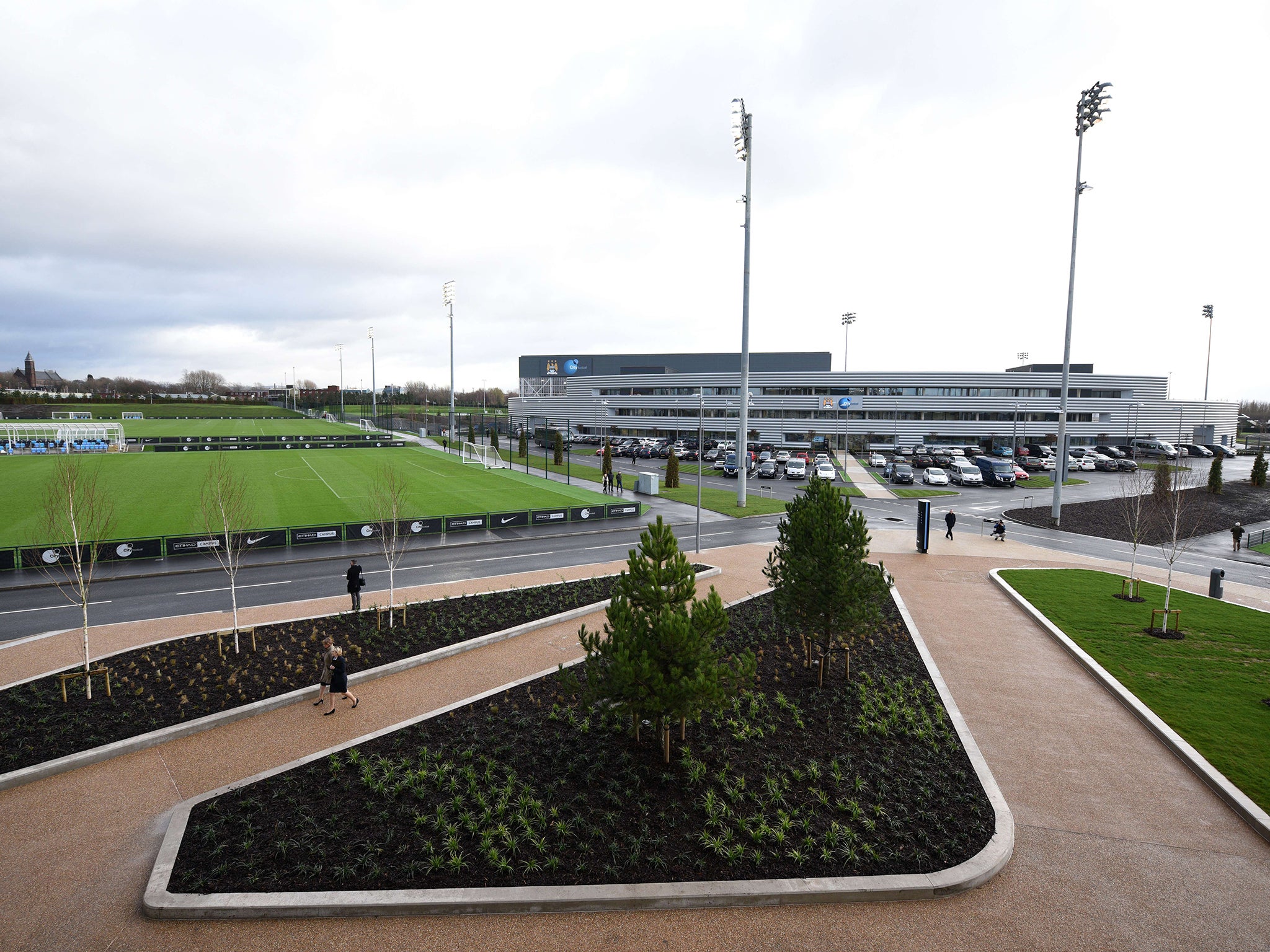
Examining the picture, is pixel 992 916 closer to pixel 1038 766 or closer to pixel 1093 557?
pixel 1038 766

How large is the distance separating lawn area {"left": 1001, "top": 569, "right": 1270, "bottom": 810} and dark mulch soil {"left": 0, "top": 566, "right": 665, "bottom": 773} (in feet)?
41.0

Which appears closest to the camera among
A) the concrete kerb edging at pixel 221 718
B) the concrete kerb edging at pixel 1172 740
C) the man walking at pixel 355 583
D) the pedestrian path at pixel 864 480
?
the concrete kerb edging at pixel 1172 740

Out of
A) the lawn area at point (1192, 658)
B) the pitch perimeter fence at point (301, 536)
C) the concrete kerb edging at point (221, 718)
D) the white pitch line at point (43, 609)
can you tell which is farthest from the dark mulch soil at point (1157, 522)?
the white pitch line at point (43, 609)

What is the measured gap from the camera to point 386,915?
696 cm

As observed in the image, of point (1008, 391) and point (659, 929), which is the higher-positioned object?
point (1008, 391)

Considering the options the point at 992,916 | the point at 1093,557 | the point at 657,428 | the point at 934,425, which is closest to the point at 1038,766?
the point at 992,916

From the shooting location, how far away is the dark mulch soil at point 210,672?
10516 mm

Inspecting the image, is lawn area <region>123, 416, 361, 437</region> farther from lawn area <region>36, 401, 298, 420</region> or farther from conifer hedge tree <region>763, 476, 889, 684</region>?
conifer hedge tree <region>763, 476, 889, 684</region>

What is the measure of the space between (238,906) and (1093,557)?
30.4 metres

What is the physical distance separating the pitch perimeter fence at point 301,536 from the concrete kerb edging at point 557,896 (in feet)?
40.1

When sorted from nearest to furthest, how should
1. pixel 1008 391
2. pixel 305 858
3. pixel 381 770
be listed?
pixel 305 858, pixel 381 770, pixel 1008 391

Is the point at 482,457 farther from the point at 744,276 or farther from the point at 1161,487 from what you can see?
the point at 1161,487

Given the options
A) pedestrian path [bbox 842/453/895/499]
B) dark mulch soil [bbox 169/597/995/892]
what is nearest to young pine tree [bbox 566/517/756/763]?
dark mulch soil [bbox 169/597/995/892]

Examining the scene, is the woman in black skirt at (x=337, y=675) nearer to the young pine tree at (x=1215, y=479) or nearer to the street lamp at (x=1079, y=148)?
the street lamp at (x=1079, y=148)
